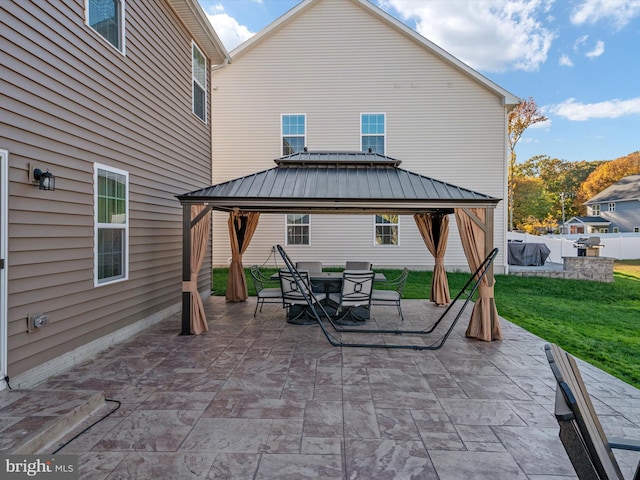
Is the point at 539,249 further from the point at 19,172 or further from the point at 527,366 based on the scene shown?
the point at 19,172

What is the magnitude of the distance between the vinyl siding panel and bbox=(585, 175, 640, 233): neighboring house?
36.9m

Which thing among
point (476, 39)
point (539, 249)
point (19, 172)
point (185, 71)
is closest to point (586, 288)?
point (539, 249)

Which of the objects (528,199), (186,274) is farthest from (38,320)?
(528,199)

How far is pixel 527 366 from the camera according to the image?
14.7 ft

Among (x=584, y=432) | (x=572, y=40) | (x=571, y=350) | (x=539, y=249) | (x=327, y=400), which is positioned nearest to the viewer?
(x=584, y=432)

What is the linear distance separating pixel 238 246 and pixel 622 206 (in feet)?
118

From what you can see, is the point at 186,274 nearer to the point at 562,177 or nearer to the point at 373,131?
the point at 373,131

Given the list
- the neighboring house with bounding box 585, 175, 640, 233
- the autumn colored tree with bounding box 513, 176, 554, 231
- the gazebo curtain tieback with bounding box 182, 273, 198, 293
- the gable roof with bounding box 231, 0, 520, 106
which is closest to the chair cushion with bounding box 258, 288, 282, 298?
the gazebo curtain tieback with bounding box 182, 273, 198, 293

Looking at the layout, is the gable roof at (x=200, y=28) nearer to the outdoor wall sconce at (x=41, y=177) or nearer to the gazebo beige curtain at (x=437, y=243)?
Result: the outdoor wall sconce at (x=41, y=177)

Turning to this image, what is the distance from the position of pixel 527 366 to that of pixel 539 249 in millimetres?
11188

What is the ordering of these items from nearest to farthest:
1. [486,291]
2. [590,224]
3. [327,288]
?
[486,291], [327,288], [590,224]

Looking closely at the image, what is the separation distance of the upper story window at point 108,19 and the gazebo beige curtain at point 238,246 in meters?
3.93

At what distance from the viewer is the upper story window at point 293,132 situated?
1271 cm

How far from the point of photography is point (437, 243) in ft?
27.2
